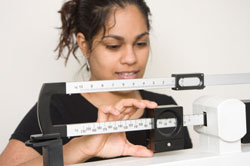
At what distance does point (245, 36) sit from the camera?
2.18 metres

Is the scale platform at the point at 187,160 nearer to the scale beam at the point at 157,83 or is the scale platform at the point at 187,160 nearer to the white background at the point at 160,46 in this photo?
the scale beam at the point at 157,83

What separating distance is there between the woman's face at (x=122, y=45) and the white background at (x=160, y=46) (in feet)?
1.42

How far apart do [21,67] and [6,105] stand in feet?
0.63

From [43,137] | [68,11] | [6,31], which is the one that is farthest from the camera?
[6,31]

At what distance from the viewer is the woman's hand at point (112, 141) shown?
0.94 m

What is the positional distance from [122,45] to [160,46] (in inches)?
24.9

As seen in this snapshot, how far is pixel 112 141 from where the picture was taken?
98 cm

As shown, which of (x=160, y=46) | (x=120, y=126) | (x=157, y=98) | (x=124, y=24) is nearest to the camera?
(x=120, y=126)

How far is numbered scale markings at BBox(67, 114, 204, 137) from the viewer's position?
0.88 meters

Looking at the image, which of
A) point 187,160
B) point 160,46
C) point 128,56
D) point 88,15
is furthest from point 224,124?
point 160,46

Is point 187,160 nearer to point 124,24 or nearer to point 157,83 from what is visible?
point 157,83

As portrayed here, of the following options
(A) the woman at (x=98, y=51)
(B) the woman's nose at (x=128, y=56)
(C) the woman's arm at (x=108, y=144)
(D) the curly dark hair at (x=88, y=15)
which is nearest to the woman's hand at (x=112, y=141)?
(C) the woman's arm at (x=108, y=144)

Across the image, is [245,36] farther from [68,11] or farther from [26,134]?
[26,134]

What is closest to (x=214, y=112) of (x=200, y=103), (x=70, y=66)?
(x=200, y=103)
